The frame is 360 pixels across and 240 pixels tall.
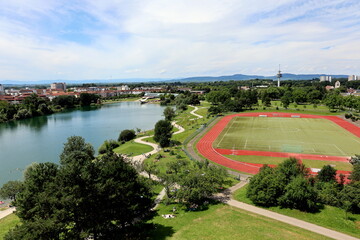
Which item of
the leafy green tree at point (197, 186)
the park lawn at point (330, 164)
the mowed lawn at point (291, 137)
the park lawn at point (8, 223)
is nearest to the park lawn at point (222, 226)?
the leafy green tree at point (197, 186)

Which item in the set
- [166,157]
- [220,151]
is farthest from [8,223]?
[220,151]

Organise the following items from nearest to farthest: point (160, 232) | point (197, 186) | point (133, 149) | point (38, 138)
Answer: point (160, 232)
point (197, 186)
point (133, 149)
point (38, 138)

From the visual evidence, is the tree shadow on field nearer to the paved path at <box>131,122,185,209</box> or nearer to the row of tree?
the paved path at <box>131,122,185,209</box>

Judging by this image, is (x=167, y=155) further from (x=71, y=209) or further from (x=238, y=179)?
(x=71, y=209)

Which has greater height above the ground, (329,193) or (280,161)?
(329,193)

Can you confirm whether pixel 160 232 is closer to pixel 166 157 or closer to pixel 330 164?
pixel 166 157

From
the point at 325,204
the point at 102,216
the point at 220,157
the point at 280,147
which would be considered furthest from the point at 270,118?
the point at 102,216

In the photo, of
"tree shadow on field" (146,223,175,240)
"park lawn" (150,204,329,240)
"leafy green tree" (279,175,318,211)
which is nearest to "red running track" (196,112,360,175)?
"leafy green tree" (279,175,318,211)
